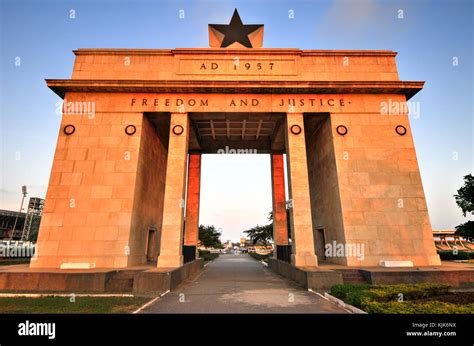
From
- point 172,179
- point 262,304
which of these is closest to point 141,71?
point 172,179

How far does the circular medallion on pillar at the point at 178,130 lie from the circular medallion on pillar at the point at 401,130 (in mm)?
15654

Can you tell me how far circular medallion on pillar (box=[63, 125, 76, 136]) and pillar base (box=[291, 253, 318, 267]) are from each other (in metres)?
17.7

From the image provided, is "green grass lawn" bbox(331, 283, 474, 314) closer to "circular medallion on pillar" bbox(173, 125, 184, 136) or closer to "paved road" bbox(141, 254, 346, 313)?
"paved road" bbox(141, 254, 346, 313)

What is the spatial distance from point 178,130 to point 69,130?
7.75 m

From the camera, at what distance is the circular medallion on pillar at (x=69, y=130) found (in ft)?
57.5

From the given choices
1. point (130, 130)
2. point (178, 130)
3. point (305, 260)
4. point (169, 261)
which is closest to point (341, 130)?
point (305, 260)

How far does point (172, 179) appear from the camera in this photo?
16.9 metres

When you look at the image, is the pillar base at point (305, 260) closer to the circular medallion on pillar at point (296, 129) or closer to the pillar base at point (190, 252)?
the circular medallion on pillar at point (296, 129)

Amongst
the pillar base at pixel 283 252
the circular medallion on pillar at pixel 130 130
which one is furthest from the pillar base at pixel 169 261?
the circular medallion on pillar at pixel 130 130

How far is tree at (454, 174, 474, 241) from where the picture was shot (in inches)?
871

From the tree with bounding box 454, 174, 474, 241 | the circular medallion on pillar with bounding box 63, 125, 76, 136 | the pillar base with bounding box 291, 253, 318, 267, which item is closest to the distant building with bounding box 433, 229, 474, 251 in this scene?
the tree with bounding box 454, 174, 474, 241

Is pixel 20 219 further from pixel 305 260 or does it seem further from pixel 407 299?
pixel 407 299
